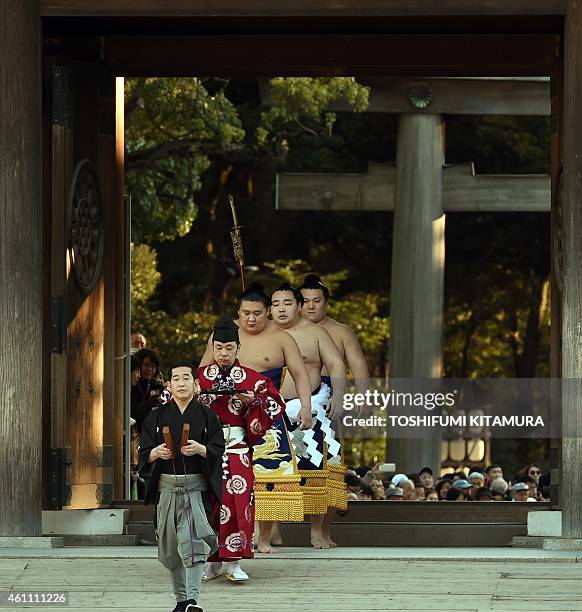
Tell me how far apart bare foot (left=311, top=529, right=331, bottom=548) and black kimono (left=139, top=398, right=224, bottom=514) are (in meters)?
2.44

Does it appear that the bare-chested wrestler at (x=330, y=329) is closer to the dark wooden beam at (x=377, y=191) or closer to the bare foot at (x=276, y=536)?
the bare foot at (x=276, y=536)

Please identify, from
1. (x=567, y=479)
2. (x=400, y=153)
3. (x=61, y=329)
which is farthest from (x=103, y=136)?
(x=400, y=153)

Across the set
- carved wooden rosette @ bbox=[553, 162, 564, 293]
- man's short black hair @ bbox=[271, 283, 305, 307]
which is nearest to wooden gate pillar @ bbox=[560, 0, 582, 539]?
carved wooden rosette @ bbox=[553, 162, 564, 293]

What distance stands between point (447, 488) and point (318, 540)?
3.84m

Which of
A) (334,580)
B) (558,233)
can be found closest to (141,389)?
(558,233)

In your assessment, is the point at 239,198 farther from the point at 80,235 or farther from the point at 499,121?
the point at 80,235

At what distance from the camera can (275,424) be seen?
9641 mm

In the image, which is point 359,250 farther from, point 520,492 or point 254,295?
point 254,295

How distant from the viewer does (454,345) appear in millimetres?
24219

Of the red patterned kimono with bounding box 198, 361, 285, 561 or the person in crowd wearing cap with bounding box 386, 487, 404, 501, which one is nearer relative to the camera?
the red patterned kimono with bounding box 198, 361, 285, 561

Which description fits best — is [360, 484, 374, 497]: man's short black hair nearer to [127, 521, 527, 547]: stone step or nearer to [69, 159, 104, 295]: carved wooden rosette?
[127, 521, 527, 547]: stone step

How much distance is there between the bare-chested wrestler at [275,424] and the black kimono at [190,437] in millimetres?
1755
